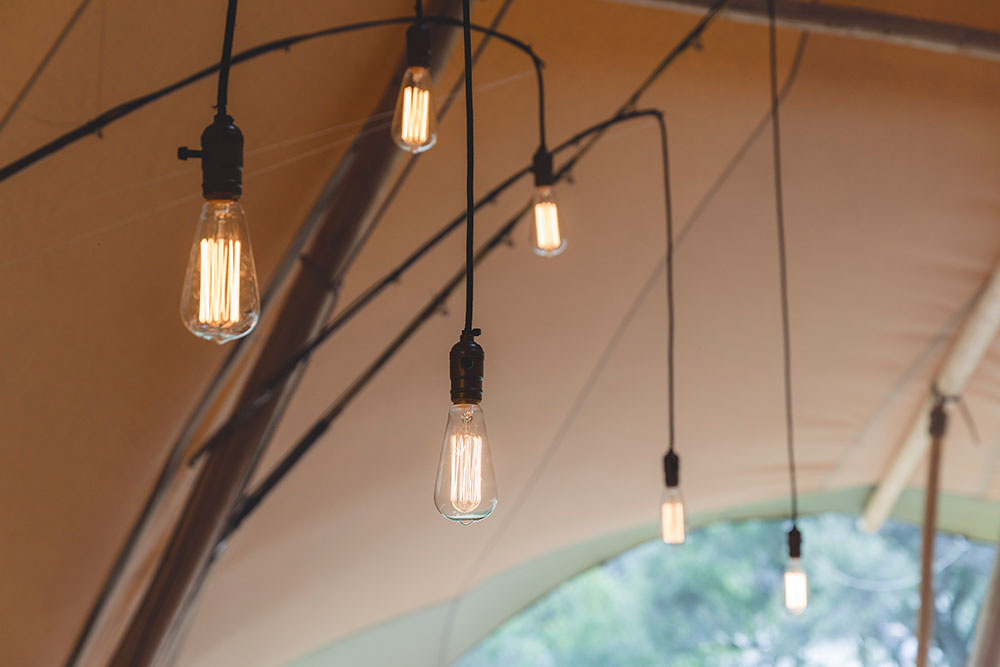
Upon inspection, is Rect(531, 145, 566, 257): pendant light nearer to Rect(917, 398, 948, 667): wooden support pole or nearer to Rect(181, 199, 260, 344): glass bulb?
Rect(181, 199, 260, 344): glass bulb

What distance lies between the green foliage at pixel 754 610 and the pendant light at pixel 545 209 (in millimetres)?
10752

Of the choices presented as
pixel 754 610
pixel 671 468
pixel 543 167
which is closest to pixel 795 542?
pixel 671 468

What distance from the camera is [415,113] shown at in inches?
91.4

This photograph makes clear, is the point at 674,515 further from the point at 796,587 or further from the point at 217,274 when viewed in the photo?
the point at 217,274

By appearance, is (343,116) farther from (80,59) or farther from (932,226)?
(932,226)

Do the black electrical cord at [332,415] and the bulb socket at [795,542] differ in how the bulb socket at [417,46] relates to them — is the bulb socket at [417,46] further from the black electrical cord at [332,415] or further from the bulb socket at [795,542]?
the bulb socket at [795,542]

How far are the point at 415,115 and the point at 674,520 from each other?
1878 millimetres

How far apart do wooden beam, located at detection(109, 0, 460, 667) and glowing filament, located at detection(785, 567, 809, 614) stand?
9.32ft

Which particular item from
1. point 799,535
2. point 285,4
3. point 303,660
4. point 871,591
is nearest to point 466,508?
point 285,4

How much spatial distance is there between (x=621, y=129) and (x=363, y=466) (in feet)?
6.02

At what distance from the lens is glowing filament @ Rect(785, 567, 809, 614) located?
4.90m

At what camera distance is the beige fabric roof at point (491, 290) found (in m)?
2.90

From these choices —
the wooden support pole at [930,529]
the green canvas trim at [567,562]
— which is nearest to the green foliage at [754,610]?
the green canvas trim at [567,562]

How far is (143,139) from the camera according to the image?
2861 millimetres
